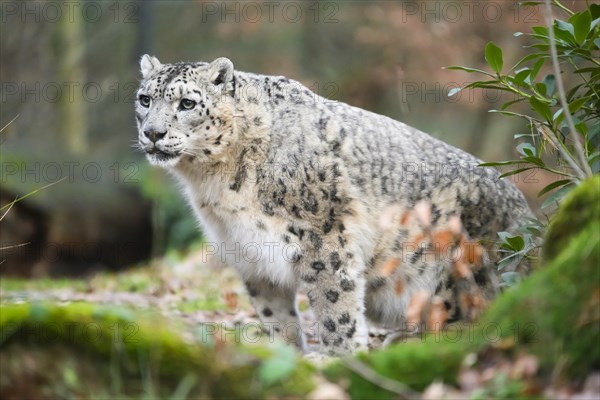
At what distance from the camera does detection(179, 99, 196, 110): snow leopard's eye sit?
7.11 m

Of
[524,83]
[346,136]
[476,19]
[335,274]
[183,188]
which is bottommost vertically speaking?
[335,274]

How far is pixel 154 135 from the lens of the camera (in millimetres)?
6945

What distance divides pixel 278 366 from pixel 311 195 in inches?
132

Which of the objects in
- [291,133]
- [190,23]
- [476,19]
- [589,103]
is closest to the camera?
[589,103]

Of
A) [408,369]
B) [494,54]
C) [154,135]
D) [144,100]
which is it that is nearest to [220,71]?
[144,100]

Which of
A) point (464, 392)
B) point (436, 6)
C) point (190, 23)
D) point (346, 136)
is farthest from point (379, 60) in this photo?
point (464, 392)

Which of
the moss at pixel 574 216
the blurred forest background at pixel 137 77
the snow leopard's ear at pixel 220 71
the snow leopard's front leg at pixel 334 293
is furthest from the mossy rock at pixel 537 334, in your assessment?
the blurred forest background at pixel 137 77

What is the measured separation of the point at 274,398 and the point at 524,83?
350 centimetres

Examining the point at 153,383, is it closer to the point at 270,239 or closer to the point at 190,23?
the point at 270,239

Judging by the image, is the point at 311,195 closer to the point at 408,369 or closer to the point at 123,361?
the point at 408,369

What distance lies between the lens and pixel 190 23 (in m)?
25.2

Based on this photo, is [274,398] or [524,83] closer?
[274,398]

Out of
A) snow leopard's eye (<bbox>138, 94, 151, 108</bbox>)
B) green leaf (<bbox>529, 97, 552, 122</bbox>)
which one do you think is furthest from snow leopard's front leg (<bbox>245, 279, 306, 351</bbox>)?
green leaf (<bbox>529, 97, 552, 122</bbox>)

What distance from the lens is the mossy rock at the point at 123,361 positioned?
4070mm
